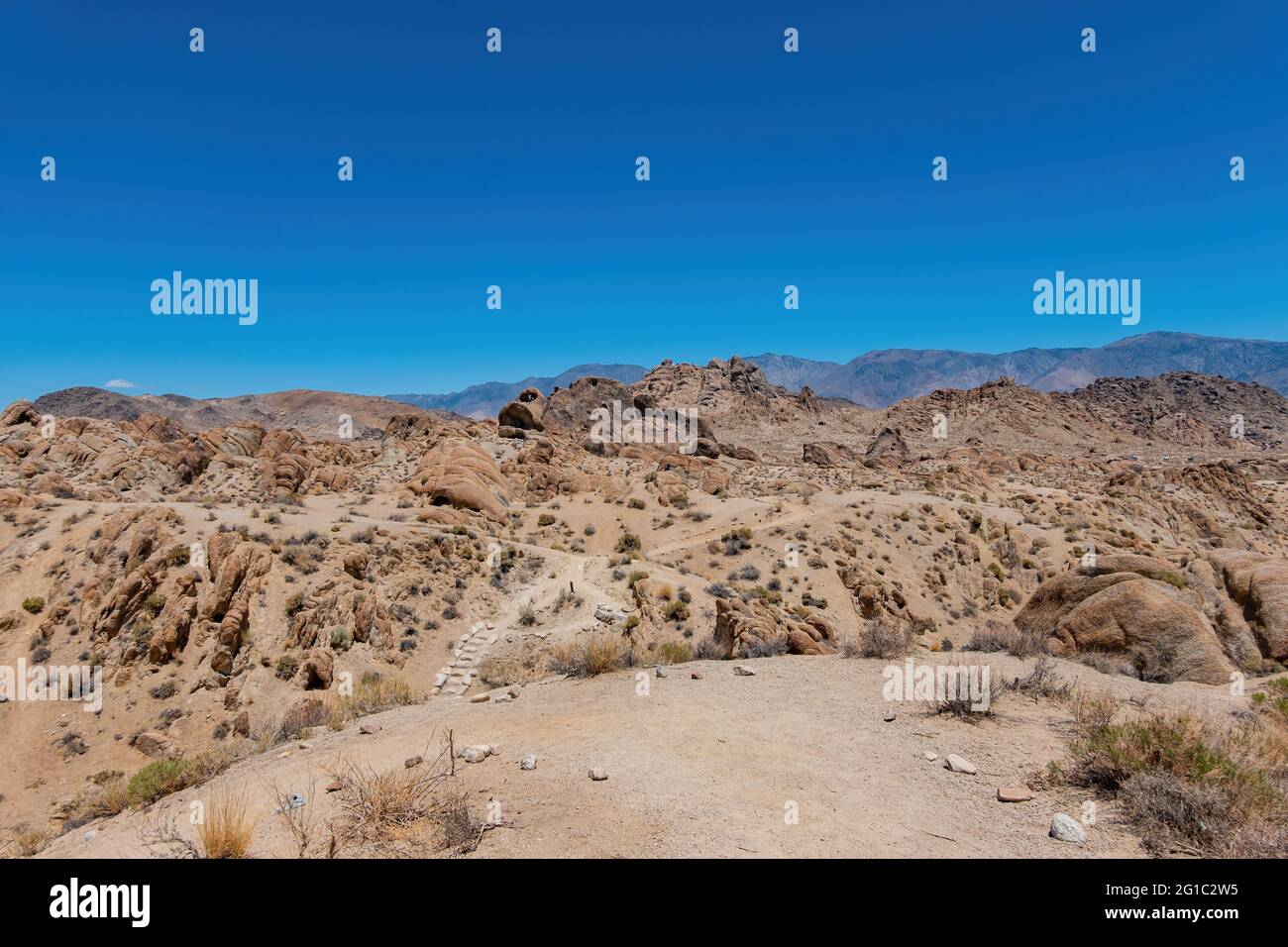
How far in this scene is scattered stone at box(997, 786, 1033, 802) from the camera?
17.9 feet

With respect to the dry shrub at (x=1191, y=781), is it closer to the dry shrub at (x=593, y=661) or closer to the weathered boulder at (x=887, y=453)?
the dry shrub at (x=593, y=661)

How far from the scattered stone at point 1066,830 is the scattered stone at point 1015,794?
0.49 metres

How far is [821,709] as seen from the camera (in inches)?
323

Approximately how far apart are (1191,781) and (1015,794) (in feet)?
4.40

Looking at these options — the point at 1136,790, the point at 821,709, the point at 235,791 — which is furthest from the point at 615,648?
the point at 1136,790

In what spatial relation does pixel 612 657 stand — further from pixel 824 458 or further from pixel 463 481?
pixel 824 458

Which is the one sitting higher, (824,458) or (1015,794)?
(824,458)

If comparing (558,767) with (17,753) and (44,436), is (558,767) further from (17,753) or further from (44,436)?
(44,436)

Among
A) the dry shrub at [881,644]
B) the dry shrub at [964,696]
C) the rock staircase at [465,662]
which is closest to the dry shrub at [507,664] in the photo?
the rock staircase at [465,662]

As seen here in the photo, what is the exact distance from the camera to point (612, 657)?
10570 millimetres

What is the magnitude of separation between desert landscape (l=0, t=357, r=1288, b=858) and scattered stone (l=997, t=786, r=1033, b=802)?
0.06 meters

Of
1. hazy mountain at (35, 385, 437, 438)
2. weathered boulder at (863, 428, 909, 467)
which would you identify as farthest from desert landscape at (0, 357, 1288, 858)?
hazy mountain at (35, 385, 437, 438)

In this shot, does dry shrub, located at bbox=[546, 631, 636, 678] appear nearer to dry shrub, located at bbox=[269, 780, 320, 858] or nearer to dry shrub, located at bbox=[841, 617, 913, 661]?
dry shrub, located at bbox=[841, 617, 913, 661]

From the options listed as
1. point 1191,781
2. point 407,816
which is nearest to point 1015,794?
point 1191,781
